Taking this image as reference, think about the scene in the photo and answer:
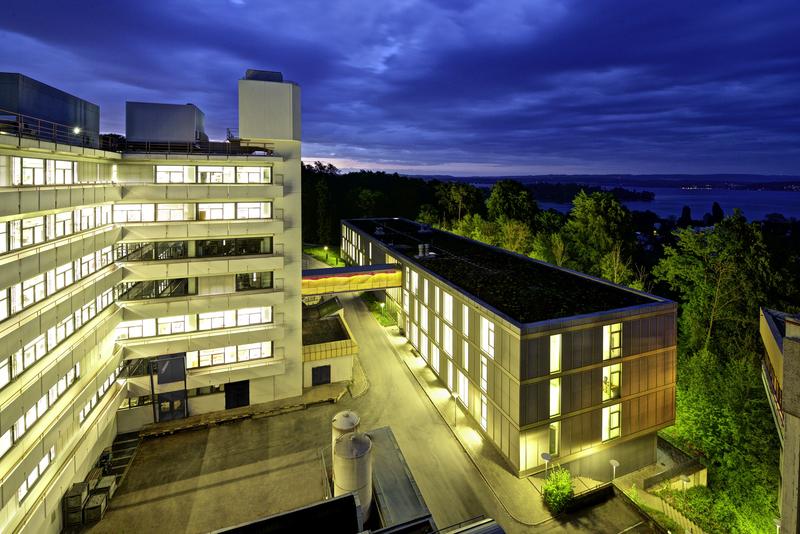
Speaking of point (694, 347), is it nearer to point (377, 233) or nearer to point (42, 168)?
point (377, 233)

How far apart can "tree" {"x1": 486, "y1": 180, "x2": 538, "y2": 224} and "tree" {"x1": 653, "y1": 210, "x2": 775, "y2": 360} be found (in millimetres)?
41544

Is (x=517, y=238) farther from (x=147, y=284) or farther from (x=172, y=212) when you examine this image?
(x=147, y=284)

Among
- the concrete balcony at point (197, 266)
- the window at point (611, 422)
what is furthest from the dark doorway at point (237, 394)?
the window at point (611, 422)

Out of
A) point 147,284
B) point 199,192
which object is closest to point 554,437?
point 199,192

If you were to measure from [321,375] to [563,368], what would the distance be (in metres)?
20.3

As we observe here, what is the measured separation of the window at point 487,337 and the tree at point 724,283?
26.6m

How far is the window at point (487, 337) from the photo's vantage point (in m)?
29.2

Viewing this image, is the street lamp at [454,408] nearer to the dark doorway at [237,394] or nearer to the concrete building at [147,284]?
the concrete building at [147,284]

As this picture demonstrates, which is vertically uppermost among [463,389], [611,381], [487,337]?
[487,337]

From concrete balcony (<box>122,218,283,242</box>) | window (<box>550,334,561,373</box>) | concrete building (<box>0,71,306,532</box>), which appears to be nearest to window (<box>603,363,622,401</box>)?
window (<box>550,334,561,373</box>)

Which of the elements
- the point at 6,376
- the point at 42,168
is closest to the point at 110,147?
the point at 42,168

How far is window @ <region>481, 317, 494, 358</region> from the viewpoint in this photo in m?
29.2

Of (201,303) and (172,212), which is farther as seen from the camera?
(201,303)

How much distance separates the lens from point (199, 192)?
100 ft
